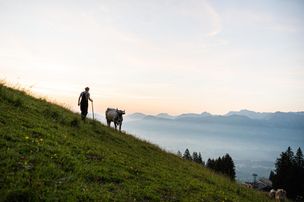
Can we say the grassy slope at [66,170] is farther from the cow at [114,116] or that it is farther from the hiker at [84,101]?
the cow at [114,116]

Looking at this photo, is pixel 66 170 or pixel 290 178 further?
pixel 290 178

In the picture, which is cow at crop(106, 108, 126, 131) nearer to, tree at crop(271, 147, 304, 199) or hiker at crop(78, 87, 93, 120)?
hiker at crop(78, 87, 93, 120)

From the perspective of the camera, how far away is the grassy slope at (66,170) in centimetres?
1224

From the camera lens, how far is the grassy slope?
12242 mm

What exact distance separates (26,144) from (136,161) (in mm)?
7706

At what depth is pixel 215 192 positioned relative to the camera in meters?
20.4

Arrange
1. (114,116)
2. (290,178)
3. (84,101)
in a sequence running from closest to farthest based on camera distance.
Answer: (84,101)
(114,116)
(290,178)

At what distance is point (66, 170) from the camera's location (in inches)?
566

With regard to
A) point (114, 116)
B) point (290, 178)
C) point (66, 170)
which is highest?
point (114, 116)

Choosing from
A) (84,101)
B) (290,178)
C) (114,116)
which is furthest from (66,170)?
(290,178)

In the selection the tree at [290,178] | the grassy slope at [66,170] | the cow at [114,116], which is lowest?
the tree at [290,178]

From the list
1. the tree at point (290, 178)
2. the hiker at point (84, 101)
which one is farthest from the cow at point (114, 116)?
the tree at point (290, 178)

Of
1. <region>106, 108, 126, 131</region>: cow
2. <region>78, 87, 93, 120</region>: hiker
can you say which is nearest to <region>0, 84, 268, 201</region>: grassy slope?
<region>78, 87, 93, 120</region>: hiker

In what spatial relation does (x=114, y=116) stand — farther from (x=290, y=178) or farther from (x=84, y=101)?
(x=290, y=178)
